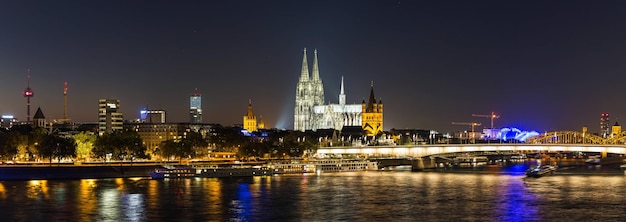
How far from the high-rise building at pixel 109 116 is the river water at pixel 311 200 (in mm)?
108644

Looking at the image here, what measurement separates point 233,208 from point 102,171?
35.2 meters

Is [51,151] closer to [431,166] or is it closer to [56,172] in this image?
[56,172]

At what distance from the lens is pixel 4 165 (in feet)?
294

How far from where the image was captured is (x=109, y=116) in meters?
189

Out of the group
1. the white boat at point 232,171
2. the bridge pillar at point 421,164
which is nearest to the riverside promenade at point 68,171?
the white boat at point 232,171

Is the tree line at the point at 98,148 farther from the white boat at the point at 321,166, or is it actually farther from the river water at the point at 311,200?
the river water at the point at 311,200

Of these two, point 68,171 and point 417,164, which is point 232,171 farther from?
point 417,164

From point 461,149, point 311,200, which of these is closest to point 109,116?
point 461,149

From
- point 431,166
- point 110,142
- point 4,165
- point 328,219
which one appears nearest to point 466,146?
point 431,166

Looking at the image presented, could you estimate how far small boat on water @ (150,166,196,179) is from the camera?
276ft

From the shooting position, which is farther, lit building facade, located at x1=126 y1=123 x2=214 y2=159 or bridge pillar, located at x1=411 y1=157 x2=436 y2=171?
lit building facade, located at x1=126 y1=123 x2=214 y2=159

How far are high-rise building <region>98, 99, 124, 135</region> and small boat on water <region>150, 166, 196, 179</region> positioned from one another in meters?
104

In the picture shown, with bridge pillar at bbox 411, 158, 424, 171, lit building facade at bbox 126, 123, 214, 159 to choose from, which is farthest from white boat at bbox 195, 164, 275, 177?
lit building facade at bbox 126, 123, 214, 159

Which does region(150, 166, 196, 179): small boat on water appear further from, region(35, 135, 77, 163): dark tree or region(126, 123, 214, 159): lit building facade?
region(126, 123, 214, 159): lit building facade
